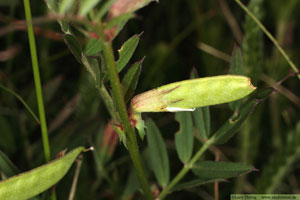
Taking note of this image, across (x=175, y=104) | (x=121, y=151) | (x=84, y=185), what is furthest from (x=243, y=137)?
(x=175, y=104)

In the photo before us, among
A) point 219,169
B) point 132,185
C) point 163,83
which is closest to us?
point 219,169

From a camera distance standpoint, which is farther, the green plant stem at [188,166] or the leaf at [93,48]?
the green plant stem at [188,166]

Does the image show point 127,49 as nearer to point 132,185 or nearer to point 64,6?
point 64,6

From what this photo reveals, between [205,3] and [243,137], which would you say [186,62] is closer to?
[205,3]

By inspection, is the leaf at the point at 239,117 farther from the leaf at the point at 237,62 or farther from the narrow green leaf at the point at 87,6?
the narrow green leaf at the point at 87,6

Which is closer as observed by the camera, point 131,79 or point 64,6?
point 64,6

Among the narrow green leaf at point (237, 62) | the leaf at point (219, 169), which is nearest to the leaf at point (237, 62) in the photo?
the narrow green leaf at point (237, 62)

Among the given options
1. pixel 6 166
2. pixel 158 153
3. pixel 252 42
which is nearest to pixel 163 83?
pixel 252 42
